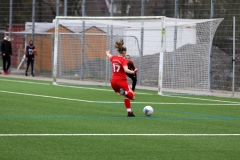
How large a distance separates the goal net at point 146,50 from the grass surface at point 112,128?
6.16ft

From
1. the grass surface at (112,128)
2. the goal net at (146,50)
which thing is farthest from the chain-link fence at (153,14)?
the grass surface at (112,128)

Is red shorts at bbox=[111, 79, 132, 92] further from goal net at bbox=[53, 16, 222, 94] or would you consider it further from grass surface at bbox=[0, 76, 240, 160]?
goal net at bbox=[53, 16, 222, 94]

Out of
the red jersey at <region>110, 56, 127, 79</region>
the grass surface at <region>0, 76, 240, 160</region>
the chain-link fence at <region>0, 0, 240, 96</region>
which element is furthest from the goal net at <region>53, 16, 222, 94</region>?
the red jersey at <region>110, 56, 127, 79</region>

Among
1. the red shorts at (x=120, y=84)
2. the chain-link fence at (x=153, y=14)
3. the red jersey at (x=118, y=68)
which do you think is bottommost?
A: the red shorts at (x=120, y=84)

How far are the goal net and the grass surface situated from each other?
1877 mm

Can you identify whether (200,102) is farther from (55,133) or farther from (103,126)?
(55,133)

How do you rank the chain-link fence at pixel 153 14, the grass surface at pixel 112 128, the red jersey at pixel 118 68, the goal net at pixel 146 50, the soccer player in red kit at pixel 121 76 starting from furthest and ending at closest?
1. the chain-link fence at pixel 153 14
2. the goal net at pixel 146 50
3. the red jersey at pixel 118 68
4. the soccer player in red kit at pixel 121 76
5. the grass surface at pixel 112 128

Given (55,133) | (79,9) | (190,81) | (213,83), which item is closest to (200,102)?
(190,81)

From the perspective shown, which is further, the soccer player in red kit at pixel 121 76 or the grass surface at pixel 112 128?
the soccer player in red kit at pixel 121 76

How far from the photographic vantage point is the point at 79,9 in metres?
36.3

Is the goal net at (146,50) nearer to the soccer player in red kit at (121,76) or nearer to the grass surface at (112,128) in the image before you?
the grass surface at (112,128)

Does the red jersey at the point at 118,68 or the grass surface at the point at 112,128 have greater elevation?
the red jersey at the point at 118,68

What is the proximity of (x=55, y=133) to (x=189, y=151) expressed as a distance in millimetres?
2741

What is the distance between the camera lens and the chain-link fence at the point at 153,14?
24125 millimetres
